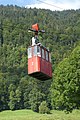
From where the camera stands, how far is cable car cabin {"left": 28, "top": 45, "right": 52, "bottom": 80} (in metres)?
28.6

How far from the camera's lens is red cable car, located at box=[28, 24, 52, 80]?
28.6m

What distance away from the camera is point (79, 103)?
6938 cm

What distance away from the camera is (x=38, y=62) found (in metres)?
28.9

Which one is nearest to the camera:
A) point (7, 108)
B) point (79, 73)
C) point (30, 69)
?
point (30, 69)

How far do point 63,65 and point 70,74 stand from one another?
374 cm

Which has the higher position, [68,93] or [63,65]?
[63,65]

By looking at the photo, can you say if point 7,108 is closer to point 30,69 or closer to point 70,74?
point 70,74

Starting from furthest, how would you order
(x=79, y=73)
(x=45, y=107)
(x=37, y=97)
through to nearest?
(x=37, y=97), (x=45, y=107), (x=79, y=73)

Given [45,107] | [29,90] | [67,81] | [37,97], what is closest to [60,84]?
[67,81]

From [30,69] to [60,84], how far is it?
39662 millimetres

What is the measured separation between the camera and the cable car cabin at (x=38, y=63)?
93.7 feet

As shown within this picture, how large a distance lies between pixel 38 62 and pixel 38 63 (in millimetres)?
118

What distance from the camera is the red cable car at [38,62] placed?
1125 inches

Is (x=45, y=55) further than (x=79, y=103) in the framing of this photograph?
No
